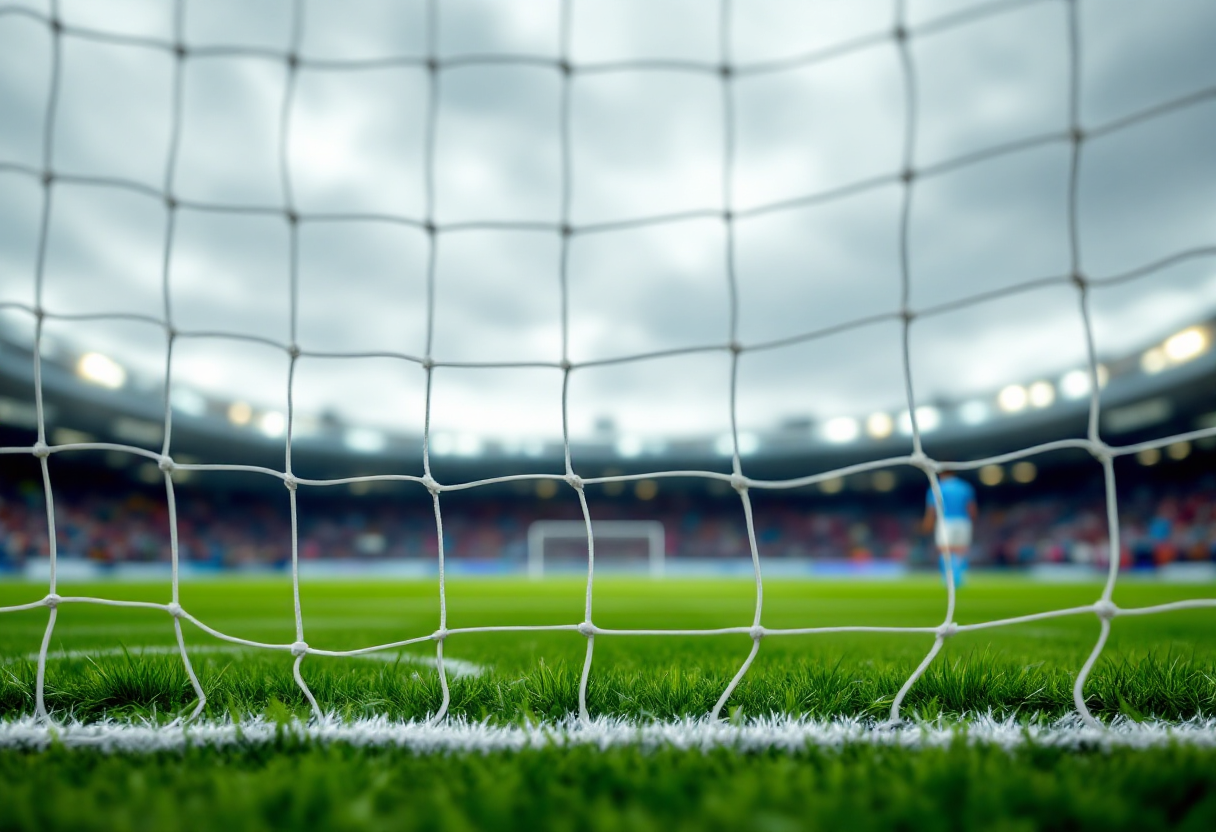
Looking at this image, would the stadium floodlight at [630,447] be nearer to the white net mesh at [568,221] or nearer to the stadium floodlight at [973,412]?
the stadium floodlight at [973,412]

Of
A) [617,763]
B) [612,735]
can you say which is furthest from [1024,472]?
[617,763]

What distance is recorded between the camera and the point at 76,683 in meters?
1.55

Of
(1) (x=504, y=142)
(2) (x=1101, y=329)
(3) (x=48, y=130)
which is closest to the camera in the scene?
(3) (x=48, y=130)

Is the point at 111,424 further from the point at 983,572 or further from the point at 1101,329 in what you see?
the point at 1101,329

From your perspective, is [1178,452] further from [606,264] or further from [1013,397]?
[606,264]

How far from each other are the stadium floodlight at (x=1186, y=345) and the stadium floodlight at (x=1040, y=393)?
3.73 m

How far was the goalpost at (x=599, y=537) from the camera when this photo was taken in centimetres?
2500

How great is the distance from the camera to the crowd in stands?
20.6 m

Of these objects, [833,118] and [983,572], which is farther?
[983,572]

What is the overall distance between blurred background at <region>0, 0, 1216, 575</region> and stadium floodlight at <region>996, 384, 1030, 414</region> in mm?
81

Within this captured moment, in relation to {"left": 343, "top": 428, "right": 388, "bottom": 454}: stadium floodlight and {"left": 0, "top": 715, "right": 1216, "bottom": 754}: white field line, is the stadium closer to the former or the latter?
{"left": 0, "top": 715, "right": 1216, "bottom": 754}: white field line

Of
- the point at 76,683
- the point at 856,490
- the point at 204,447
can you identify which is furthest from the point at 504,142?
the point at 856,490

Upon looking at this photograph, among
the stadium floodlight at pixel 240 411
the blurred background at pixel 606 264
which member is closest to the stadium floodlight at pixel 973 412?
the blurred background at pixel 606 264

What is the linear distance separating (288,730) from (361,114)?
2.76m
